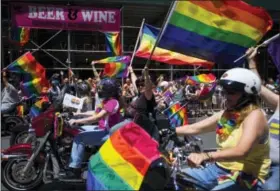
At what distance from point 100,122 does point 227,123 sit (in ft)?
11.1

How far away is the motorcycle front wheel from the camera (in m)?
5.96

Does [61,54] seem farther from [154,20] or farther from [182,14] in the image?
[182,14]

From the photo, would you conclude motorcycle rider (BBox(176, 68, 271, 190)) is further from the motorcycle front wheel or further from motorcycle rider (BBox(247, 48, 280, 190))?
the motorcycle front wheel

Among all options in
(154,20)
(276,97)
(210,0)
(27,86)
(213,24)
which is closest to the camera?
(276,97)

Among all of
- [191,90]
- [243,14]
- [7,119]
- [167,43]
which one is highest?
[243,14]

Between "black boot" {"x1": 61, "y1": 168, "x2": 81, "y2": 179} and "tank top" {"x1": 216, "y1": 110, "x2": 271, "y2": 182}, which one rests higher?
"tank top" {"x1": 216, "y1": 110, "x2": 271, "y2": 182}

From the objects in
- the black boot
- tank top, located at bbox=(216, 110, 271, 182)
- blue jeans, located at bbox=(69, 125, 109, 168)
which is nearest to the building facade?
blue jeans, located at bbox=(69, 125, 109, 168)

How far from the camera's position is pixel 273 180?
3.04 metres

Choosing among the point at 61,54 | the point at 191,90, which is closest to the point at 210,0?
the point at 191,90

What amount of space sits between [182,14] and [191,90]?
6.97 meters

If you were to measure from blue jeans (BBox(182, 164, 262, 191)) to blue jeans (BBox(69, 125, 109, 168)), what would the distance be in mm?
2870

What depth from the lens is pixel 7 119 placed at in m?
11.4

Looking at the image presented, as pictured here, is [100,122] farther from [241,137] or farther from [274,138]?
[241,137]

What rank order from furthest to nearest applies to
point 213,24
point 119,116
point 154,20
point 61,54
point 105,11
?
point 154,20 < point 61,54 < point 105,11 < point 119,116 < point 213,24
